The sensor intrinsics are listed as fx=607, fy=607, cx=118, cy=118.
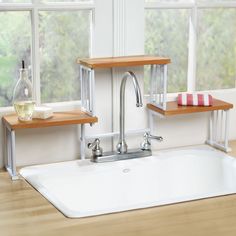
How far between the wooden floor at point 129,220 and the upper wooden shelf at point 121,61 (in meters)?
0.67

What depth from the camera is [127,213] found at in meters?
2.24

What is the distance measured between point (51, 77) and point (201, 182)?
35.5 inches

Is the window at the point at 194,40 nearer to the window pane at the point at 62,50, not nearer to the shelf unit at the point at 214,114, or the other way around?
the shelf unit at the point at 214,114

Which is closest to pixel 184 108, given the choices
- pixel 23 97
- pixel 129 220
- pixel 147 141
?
pixel 147 141

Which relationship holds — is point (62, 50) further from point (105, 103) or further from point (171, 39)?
point (171, 39)

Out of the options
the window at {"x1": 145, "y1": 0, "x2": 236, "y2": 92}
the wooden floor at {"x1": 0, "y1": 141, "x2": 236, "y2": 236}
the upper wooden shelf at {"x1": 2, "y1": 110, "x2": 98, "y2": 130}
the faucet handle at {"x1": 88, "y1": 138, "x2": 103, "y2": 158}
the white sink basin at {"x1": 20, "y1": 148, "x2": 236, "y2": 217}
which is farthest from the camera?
the window at {"x1": 145, "y1": 0, "x2": 236, "y2": 92}

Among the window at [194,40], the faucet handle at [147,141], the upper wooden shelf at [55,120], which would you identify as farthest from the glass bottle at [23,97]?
the window at [194,40]

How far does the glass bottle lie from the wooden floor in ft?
1.35

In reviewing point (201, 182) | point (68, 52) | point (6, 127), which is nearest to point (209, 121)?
point (201, 182)

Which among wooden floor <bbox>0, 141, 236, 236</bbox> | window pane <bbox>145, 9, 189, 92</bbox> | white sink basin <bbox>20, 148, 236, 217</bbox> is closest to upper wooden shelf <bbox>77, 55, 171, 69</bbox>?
window pane <bbox>145, 9, 189, 92</bbox>

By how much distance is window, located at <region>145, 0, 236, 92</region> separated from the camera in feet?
10.1

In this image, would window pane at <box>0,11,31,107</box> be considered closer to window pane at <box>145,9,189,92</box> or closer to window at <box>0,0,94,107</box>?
window at <box>0,0,94,107</box>

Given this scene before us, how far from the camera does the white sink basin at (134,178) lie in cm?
271

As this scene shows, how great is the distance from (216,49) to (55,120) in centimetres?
104
